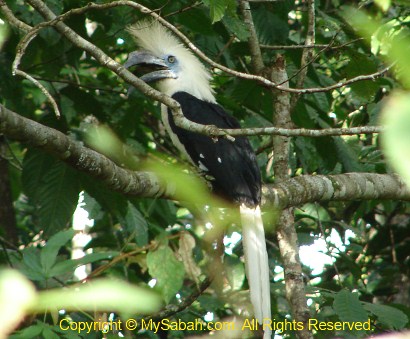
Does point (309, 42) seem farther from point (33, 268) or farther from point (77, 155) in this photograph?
point (33, 268)

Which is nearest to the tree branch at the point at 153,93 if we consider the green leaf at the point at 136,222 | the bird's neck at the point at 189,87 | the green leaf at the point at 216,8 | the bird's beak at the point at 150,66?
the green leaf at the point at 216,8

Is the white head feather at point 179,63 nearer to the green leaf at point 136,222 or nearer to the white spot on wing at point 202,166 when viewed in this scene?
the white spot on wing at point 202,166

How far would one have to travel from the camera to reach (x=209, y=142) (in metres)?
3.99

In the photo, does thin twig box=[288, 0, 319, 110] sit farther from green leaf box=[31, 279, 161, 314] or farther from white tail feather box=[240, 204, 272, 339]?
green leaf box=[31, 279, 161, 314]

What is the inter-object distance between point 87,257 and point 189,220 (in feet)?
11.3

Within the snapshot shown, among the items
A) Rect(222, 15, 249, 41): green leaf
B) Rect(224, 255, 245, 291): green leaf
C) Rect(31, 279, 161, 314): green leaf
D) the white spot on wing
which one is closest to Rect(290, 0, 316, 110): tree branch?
Rect(222, 15, 249, 41): green leaf

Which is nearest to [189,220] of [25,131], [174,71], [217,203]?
[174,71]

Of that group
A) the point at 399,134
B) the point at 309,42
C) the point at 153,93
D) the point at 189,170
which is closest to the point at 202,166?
the point at 189,170

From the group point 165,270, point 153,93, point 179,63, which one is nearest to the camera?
point 165,270

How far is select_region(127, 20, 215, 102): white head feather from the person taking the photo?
453 centimetres

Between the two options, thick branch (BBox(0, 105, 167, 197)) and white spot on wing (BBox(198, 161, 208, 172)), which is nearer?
thick branch (BBox(0, 105, 167, 197))

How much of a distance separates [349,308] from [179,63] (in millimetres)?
2371

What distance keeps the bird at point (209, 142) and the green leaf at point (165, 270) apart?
1.00 metres

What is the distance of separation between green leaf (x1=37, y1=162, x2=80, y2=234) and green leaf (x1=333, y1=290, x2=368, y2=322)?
4.33 ft
